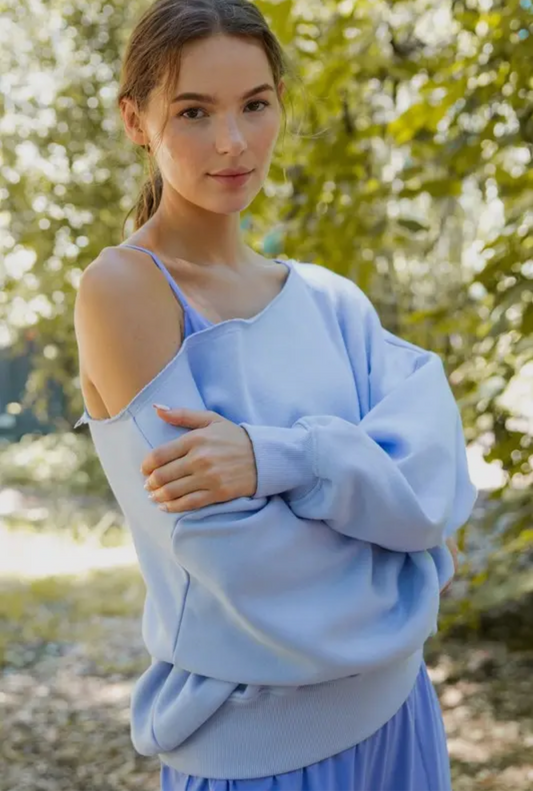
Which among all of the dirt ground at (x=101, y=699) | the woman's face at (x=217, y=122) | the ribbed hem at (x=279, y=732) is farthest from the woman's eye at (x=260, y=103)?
the dirt ground at (x=101, y=699)

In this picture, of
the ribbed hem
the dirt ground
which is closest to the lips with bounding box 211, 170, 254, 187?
the ribbed hem

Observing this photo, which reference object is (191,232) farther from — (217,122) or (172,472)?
(172,472)

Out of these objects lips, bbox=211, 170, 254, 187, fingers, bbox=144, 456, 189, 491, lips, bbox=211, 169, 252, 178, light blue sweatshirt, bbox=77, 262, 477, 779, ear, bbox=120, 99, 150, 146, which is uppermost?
ear, bbox=120, 99, 150, 146

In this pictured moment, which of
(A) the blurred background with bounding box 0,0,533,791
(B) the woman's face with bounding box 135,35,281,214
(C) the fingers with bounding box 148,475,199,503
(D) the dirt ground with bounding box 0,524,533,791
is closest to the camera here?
(C) the fingers with bounding box 148,475,199,503

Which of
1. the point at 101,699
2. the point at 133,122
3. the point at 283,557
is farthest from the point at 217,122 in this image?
the point at 101,699

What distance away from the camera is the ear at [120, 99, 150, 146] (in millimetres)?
1187

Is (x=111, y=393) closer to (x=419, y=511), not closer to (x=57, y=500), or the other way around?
(x=419, y=511)

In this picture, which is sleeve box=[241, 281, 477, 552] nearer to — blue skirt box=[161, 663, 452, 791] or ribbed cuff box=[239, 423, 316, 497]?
ribbed cuff box=[239, 423, 316, 497]

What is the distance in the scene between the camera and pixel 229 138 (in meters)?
1.08

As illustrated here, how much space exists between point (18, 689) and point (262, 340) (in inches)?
112

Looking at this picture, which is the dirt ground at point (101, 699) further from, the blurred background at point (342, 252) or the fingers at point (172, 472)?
the fingers at point (172, 472)

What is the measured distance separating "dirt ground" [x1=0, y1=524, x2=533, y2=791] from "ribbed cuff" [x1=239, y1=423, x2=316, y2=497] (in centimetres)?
199

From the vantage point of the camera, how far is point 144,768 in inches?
117

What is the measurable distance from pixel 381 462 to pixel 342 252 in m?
1.23
